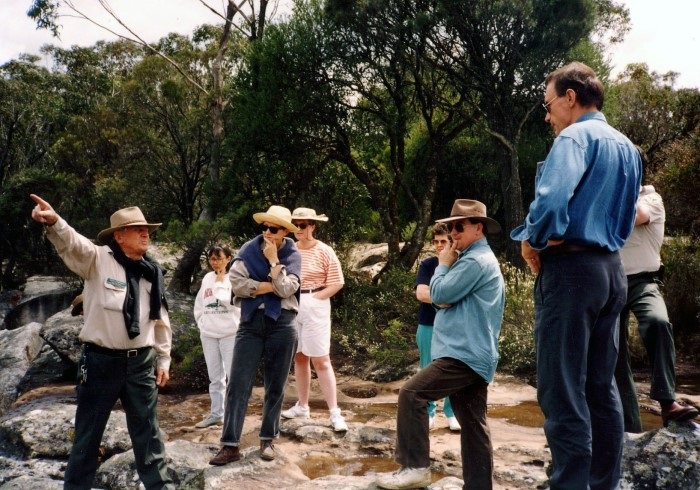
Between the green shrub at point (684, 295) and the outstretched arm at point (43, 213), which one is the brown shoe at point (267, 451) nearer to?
the outstretched arm at point (43, 213)

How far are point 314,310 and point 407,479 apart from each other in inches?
114

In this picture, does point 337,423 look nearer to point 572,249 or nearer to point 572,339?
point 572,339

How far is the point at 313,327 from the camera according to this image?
6.58 m

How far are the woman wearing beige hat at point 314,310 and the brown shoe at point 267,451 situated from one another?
1226 millimetres

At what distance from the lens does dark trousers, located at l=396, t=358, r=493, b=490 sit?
12.7 feet

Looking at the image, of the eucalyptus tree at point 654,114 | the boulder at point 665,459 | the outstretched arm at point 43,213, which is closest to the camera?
the outstretched arm at point 43,213

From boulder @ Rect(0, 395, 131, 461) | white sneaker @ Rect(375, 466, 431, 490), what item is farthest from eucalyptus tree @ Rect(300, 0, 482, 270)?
white sneaker @ Rect(375, 466, 431, 490)

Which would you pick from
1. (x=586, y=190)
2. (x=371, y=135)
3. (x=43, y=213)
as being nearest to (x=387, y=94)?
(x=371, y=135)

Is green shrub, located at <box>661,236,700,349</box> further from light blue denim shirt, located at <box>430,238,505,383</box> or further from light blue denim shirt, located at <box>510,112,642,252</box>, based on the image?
light blue denim shirt, located at <box>510,112,642,252</box>

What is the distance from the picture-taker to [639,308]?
4.36 meters

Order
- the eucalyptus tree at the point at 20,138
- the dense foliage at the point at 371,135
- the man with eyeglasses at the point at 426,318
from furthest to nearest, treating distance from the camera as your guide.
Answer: the eucalyptus tree at the point at 20,138 → the dense foliage at the point at 371,135 → the man with eyeglasses at the point at 426,318

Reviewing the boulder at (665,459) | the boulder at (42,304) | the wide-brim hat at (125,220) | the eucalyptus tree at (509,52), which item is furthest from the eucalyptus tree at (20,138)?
the boulder at (665,459)

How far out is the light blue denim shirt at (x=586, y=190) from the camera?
9.79ft

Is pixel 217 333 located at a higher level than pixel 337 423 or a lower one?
higher
